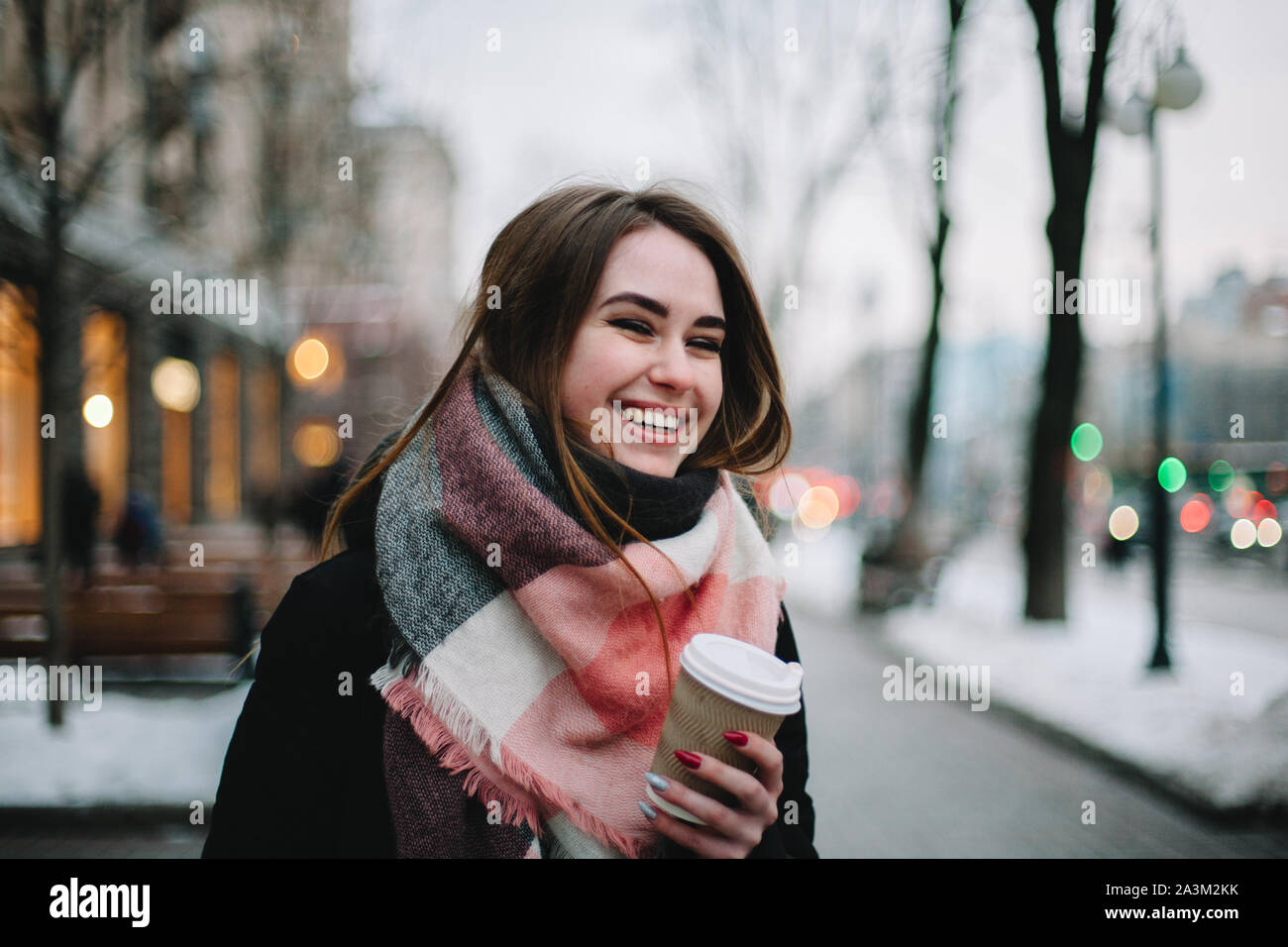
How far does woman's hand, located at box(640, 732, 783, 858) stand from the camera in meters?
1.30

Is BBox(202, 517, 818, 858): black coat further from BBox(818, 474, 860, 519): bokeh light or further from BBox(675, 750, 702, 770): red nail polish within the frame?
BBox(818, 474, 860, 519): bokeh light

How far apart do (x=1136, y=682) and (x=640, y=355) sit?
8.20 meters

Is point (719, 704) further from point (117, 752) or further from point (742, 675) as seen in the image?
point (117, 752)

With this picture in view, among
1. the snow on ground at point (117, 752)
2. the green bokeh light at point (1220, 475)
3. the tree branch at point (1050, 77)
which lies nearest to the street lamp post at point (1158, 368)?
the tree branch at point (1050, 77)

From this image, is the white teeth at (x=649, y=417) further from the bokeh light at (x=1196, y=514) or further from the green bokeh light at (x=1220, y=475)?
the green bokeh light at (x=1220, y=475)

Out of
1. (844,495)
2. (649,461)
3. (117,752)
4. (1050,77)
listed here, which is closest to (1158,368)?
(1050,77)

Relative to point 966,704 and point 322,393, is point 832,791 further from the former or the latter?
point 322,393

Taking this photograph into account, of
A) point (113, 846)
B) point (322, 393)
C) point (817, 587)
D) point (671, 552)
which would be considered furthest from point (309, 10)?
point (322, 393)

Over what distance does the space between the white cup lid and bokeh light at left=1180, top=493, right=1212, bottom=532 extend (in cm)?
2922

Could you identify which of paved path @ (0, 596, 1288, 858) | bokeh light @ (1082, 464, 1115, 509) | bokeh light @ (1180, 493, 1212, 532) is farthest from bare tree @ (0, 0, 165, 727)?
bokeh light @ (1082, 464, 1115, 509)

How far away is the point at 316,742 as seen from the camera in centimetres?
148

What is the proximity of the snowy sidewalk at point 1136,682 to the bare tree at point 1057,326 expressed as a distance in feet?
2.62

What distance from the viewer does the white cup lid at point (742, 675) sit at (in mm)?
1246
